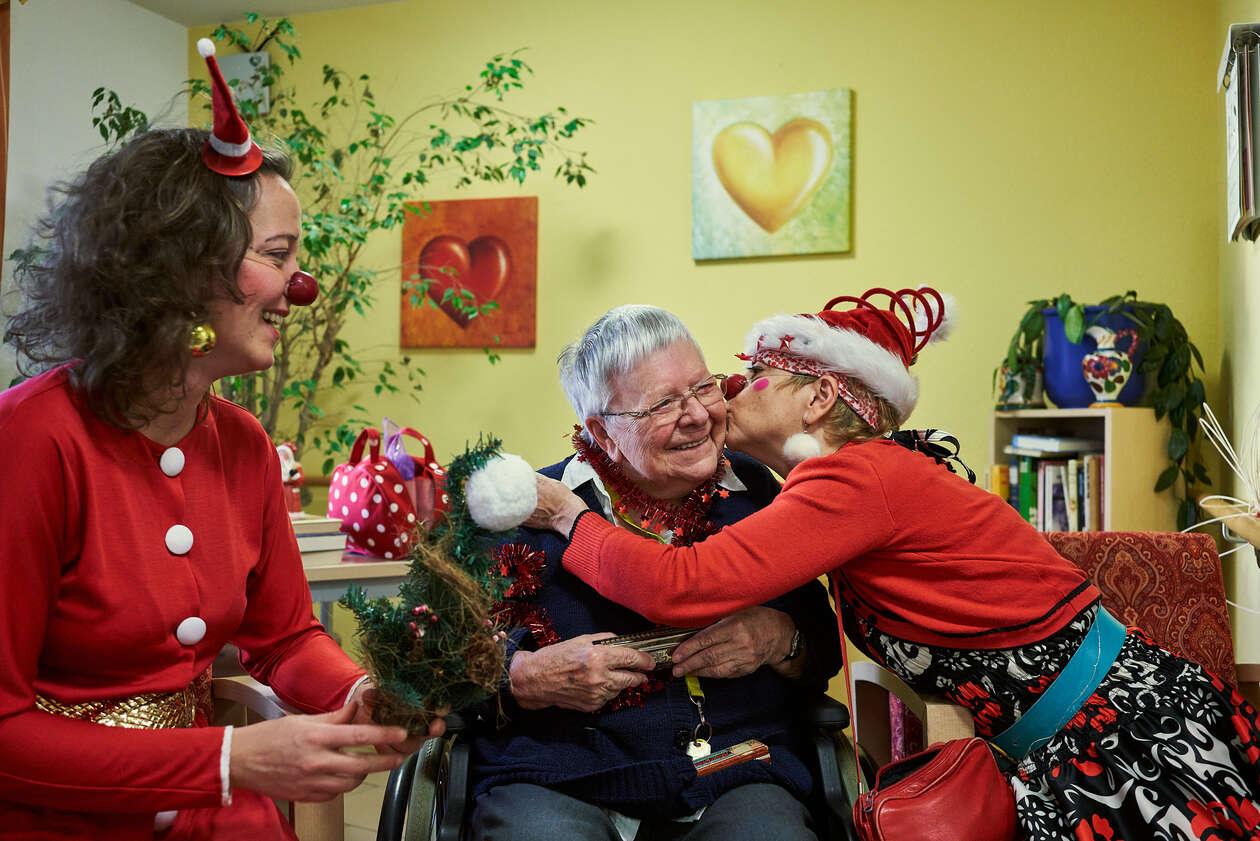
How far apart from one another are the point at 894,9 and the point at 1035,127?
27.3 inches

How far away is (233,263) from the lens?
3.89 ft

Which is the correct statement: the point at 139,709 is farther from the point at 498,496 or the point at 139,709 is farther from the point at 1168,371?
the point at 1168,371

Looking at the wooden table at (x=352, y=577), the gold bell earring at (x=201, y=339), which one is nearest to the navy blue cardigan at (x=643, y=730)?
the gold bell earring at (x=201, y=339)

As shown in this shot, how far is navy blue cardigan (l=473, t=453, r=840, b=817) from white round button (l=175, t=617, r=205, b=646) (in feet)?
1.84

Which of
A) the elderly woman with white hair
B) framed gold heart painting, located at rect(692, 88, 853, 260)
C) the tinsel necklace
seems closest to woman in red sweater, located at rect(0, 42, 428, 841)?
the elderly woman with white hair

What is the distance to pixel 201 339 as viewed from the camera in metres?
1.18

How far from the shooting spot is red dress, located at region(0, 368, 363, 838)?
3.56 feet

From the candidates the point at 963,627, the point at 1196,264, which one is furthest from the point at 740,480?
the point at 1196,264

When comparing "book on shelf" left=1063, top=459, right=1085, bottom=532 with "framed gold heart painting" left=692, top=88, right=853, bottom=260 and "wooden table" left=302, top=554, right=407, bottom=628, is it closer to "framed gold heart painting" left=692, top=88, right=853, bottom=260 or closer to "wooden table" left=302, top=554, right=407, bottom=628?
"framed gold heart painting" left=692, top=88, right=853, bottom=260

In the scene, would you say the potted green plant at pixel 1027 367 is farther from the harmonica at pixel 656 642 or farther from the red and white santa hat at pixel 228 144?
the red and white santa hat at pixel 228 144

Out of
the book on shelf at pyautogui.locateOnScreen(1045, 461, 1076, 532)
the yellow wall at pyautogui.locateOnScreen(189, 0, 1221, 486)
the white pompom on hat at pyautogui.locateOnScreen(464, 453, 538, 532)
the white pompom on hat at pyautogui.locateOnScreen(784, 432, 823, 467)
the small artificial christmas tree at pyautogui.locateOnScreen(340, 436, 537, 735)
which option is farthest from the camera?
the yellow wall at pyautogui.locateOnScreen(189, 0, 1221, 486)

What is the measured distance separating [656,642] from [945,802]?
1.65 feet

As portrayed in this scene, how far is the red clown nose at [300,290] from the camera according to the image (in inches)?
48.7

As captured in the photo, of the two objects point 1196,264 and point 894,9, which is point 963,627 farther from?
point 894,9
